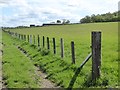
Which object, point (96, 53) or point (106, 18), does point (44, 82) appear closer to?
point (96, 53)

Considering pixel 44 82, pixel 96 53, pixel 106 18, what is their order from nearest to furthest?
pixel 96 53, pixel 44 82, pixel 106 18

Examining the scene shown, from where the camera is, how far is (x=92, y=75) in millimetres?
11930

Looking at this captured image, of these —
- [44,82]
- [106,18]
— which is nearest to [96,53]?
Result: [44,82]

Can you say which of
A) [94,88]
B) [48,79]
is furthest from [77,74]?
[94,88]

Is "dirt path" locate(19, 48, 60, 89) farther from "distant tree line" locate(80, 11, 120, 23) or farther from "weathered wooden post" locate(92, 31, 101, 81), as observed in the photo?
"distant tree line" locate(80, 11, 120, 23)

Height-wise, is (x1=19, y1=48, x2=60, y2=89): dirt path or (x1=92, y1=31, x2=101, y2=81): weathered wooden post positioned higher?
(x1=92, y1=31, x2=101, y2=81): weathered wooden post

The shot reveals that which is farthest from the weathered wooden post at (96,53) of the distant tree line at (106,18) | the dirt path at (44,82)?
the distant tree line at (106,18)

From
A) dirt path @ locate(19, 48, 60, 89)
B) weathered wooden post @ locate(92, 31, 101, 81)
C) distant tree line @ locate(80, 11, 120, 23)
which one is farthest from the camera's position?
distant tree line @ locate(80, 11, 120, 23)

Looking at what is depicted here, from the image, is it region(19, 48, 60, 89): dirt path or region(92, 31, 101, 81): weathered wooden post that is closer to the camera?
region(92, 31, 101, 81): weathered wooden post

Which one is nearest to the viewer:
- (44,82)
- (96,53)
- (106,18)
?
(96,53)

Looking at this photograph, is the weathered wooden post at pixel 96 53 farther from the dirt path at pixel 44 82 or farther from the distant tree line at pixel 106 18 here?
the distant tree line at pixel 106 18

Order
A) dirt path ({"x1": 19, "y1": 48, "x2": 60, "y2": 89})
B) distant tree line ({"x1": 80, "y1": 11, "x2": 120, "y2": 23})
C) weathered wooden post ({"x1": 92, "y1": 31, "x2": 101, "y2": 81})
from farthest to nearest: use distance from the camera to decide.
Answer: distant tree line ({"x1": 80, "y1": 11, "x2": 120, "y2": 23})
dirt path ({"x1": 19, "y1": 48, "x2": 60, "y2": 89})
weathered wooden post ({"x1": 92, "y1": 31, "x2": 101, "y2": 81})

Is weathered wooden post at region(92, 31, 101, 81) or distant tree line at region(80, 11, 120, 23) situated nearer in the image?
weathered wooden post at region(92, 31, 101, 81)

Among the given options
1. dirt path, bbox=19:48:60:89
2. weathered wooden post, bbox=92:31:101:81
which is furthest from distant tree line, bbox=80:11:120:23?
weathered wooden post, bbox=92:31:101:81
